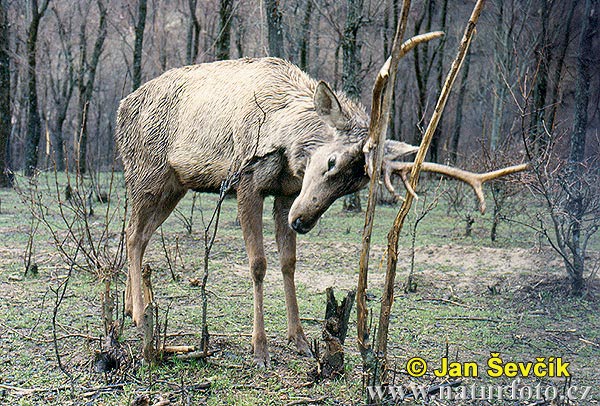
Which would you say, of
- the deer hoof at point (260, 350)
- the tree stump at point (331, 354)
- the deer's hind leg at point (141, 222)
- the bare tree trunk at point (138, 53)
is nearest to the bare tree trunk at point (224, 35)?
the bare tree trunk at point (138, 53)

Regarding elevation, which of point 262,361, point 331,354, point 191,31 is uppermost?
point 191,31

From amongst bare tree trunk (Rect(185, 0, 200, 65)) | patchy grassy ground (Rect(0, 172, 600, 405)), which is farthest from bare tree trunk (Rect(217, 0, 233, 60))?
patchy grassy ground (Rect(0, 172, 600, 405))

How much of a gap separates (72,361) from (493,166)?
23.7 feet

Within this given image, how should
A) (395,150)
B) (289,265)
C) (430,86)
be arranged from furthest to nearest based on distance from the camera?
(430,86) → (289,265) → (395,150)

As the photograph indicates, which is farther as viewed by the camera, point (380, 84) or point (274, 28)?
point (274, 28)

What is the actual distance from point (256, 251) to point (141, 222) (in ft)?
5.10

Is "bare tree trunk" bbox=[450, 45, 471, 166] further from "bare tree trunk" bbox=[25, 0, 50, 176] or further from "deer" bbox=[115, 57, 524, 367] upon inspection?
"deer" bbox=[115, 57, 524, 367]

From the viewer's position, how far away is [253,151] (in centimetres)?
454

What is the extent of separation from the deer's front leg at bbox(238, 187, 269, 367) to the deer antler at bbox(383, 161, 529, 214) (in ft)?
4.36

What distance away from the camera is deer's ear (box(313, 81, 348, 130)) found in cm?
401

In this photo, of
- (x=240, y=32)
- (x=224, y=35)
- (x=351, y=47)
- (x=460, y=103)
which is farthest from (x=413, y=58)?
(x=351, y=47)

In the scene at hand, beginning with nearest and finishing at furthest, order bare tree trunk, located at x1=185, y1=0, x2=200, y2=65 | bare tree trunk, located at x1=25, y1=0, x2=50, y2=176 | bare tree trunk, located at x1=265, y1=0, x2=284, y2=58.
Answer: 1. bare tree trunk, located at x1=265, y1=0, x2=284, y2=58
2. bare tree trunk, located at x1=25, y1=0, x2=50, y2=176
3. bare tree trunk, located at x1=185, y1=0, x2=200, y2=65

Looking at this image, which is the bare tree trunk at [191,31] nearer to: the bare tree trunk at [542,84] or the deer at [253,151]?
the bare tree trunk at [542,84]

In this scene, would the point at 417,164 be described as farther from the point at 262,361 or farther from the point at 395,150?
the point at 262,361
